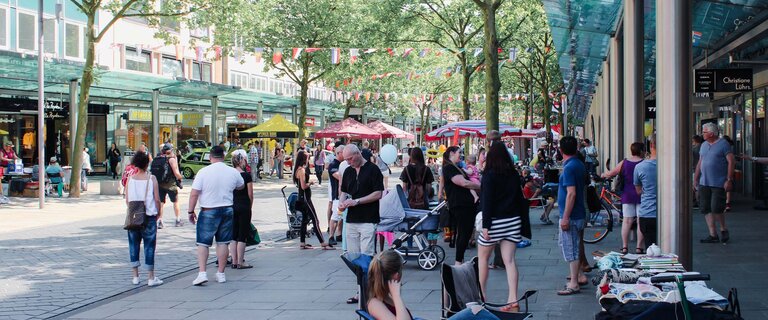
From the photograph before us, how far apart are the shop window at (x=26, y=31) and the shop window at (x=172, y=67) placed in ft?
35.3

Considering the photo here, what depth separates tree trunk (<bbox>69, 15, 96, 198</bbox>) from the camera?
86.0ft

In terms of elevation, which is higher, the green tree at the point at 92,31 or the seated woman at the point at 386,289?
the green tree at the point at 92,31

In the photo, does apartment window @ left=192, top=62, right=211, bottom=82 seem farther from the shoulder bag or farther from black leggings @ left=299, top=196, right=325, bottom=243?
the shoulder bag

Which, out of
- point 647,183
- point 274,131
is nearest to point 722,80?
point 647,183

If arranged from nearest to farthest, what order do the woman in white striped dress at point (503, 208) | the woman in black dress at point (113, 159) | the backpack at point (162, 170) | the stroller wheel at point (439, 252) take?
the woman in white striped dress at point (503, 208)
the stroller wheel at point (439, 252)
the backpack at point (162, 170)
the woman in black dress at point (113, 159)

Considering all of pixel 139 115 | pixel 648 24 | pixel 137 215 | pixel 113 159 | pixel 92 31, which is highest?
pixel 92 31

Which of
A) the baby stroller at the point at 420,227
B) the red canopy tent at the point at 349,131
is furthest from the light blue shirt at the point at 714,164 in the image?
the red canopy tent at the point at 349,131

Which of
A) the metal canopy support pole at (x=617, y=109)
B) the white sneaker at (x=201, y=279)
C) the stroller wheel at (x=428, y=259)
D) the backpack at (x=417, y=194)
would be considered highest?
the metal canopy support pole at (x=617, y=109)

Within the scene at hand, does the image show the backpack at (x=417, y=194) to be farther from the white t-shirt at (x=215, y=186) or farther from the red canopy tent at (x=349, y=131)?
the red canopy tent at (x=349, y=131)

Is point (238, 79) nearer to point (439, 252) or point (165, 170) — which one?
point (165, 170)

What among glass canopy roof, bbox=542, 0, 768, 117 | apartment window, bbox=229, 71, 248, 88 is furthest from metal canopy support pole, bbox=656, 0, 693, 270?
apartment window, bbox=229, 71, 248, 88

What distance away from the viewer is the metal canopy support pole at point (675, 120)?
26.7 ft

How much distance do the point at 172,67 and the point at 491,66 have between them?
3320 cm

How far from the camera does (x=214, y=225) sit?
424 inches
